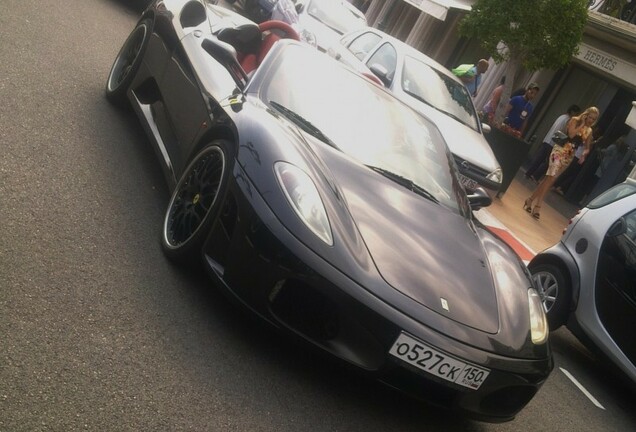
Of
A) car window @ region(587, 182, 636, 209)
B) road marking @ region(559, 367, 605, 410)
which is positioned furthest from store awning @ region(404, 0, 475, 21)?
road marking @ region(559, 367, 605, 410)

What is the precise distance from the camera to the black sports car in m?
3.12

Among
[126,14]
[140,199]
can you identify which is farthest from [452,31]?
[140,199]

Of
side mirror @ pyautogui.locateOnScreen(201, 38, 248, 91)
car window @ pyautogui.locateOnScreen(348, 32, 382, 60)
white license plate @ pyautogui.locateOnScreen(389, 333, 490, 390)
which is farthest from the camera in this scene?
car window @ pyautogui.locateOnScreen(348, 32, 382, 60)

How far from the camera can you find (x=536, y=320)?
3727mm

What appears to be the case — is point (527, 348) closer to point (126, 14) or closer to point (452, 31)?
point (126, 14)

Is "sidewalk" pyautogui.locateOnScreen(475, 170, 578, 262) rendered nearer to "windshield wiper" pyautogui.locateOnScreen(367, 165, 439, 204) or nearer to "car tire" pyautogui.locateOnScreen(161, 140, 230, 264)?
"windshield wiper" pyautogui.locateOnScreen(367, 165, 439, 204)

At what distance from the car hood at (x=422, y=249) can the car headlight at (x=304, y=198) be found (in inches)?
8.0

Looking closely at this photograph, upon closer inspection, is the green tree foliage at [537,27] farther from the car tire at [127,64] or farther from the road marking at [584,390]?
the road marking at [584,390]

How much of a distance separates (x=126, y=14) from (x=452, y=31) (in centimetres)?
1764

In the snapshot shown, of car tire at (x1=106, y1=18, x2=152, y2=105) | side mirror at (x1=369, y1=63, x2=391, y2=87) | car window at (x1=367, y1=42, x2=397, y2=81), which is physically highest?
car window at (x1=367, y1=42, x2=397, y2=81)

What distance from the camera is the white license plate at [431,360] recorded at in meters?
3.06

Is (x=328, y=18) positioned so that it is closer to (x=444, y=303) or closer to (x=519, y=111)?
(x=519, y=111)

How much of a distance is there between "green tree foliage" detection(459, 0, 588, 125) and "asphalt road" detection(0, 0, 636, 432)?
8745 mm

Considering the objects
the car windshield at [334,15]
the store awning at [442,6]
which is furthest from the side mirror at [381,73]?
the store awning at [442,6]
